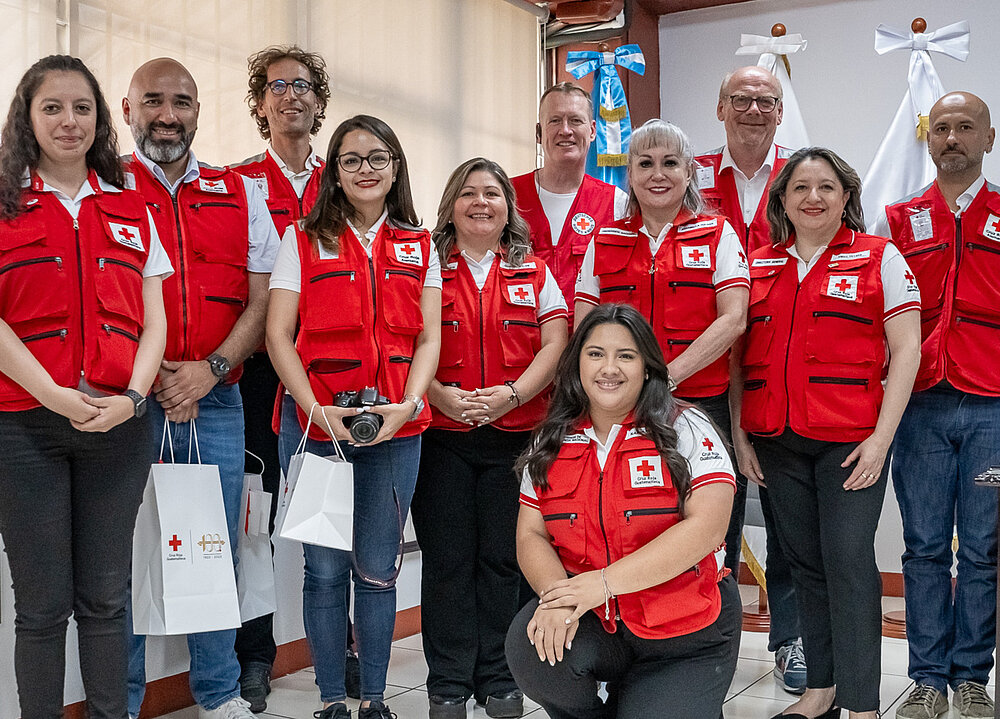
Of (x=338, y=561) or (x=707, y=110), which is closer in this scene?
(x=338, y=561)

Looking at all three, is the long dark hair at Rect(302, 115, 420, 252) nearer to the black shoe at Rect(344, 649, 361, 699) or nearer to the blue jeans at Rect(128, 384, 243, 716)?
the blue jeans at Rect(128, 384, 243, 716)

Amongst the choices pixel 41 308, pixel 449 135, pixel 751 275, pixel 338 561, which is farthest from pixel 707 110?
pixel 41 308

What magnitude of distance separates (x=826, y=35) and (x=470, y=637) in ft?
11.5

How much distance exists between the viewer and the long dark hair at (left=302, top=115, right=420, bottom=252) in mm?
2867

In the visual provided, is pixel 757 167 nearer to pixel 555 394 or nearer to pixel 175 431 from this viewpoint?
pixel 555 394

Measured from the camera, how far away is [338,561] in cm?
283

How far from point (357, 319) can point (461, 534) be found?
2.38 feet

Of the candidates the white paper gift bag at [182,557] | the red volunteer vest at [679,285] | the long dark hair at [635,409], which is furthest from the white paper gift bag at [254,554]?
the red volunteer vest at [679,285]

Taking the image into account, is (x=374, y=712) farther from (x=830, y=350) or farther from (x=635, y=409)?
(x=830, y=350)

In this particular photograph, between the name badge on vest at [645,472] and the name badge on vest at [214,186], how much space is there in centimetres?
146

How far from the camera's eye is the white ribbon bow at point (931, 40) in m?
4.44

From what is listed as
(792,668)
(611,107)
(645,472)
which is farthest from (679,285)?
(611,107)

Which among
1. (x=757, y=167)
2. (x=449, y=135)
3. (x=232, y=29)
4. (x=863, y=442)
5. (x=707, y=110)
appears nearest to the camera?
(x=863, y=442)

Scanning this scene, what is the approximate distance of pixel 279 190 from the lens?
132 inches
